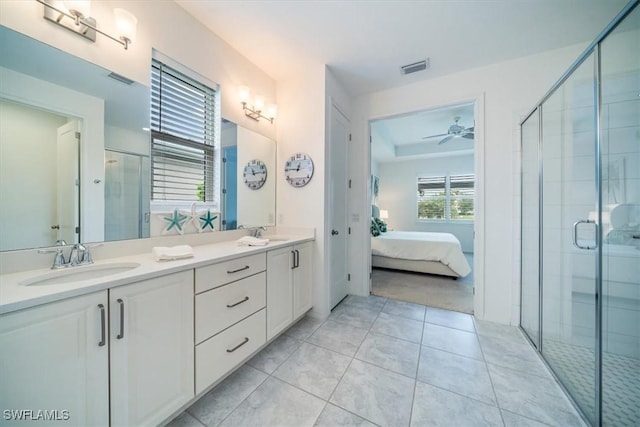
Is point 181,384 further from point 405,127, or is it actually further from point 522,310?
point 405,127

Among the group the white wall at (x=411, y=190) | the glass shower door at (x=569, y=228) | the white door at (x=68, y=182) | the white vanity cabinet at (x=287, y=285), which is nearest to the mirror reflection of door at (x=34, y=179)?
the white door at (x=68, y=182)

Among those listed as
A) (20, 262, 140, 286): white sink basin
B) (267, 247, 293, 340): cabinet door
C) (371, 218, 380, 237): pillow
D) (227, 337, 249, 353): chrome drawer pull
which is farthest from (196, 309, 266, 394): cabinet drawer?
(371, 218, 380, 237): pillow

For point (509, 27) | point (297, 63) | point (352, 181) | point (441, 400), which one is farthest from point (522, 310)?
point (297, 63)

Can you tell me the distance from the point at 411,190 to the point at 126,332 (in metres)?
6.88

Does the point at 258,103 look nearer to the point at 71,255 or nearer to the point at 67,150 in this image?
the point at 67,150

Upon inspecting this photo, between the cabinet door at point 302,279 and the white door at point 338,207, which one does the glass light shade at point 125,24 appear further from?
the cabinet door at point 302,279

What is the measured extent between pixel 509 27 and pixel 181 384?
3.46 metres

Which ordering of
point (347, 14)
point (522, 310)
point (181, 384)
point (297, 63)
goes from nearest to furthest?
point (181, 384) < point (347, 14) < point (522, 310) < point (297, 63)

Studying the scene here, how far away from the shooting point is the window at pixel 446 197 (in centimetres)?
608

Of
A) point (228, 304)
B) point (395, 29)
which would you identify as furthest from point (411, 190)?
point (228, 304)

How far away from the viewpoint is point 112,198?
1.36 meters

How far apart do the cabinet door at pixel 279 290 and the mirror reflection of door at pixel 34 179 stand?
1180 millimetres

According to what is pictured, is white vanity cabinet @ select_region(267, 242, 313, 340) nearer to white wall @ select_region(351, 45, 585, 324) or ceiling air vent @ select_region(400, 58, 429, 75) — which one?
white wall @ select_region(351, 45, 585, 324)

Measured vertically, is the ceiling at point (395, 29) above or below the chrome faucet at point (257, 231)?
above
